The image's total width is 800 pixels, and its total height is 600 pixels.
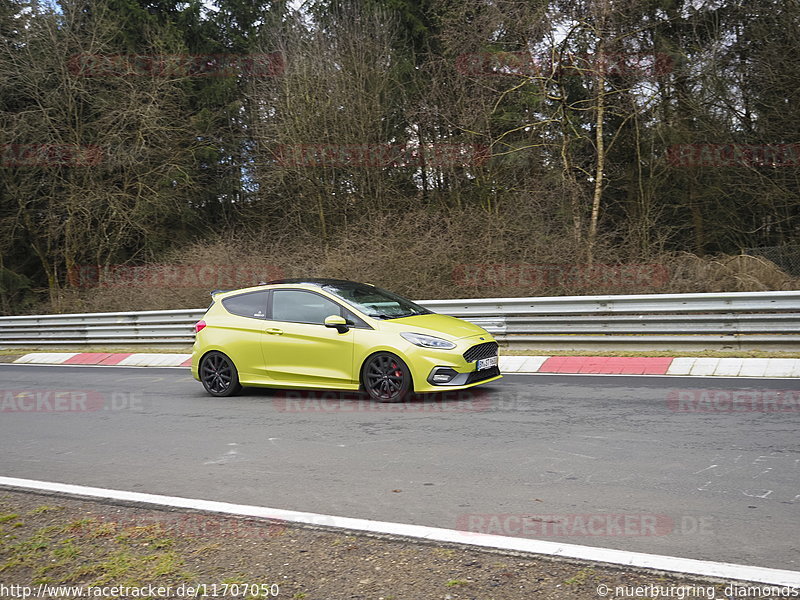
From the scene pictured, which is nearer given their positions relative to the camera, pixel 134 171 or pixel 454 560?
pixel 454 560

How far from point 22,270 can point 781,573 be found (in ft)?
105

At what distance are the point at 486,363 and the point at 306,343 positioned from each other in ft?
7.66

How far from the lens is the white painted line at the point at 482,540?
149 inches

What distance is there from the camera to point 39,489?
6.11 meters

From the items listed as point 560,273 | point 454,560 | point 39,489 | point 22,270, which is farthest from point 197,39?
point 454,560

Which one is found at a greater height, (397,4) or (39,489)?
(397,4)

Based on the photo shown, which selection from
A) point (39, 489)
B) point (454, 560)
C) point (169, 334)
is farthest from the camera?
point (169, 334)

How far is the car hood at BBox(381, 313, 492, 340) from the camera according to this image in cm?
923

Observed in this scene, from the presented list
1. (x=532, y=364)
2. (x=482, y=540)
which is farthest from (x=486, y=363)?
(x=482, y=540)

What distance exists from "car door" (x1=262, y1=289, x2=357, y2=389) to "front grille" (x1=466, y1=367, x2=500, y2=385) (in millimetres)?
1449

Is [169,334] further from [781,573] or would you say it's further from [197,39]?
[197,39]

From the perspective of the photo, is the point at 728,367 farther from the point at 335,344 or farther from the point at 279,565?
the point at 279,565

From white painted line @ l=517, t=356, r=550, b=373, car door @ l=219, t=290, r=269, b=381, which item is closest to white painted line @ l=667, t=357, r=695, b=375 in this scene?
white painted line @ l=517, t=356, r=550, b=373

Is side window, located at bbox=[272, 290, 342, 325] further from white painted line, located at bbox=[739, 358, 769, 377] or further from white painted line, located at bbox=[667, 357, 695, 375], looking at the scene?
white painted line, located at bbox=[739, 358, 769, 377]
